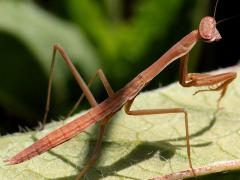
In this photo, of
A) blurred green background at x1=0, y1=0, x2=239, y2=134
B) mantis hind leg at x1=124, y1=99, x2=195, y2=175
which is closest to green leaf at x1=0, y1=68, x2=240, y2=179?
mantis hind leg at x1=124, y1=99, x2=195, y2=175

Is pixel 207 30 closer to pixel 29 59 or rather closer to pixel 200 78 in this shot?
pixel 200 78

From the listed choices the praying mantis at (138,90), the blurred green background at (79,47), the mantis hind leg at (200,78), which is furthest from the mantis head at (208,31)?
the blurred green background at (79,47)

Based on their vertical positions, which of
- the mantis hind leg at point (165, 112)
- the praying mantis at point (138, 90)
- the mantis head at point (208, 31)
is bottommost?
the mantis hind leg at point (165, 112)

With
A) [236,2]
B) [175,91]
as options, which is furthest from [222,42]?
[175,91]

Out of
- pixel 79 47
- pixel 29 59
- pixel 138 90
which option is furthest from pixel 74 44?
pixel 138 90

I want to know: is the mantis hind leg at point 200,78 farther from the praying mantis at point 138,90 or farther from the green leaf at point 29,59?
the green leaf at point 29,59

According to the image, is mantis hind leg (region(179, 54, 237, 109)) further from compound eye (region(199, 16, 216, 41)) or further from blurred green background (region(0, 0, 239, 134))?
blurred green background (region(0, 0, 239, 134))
